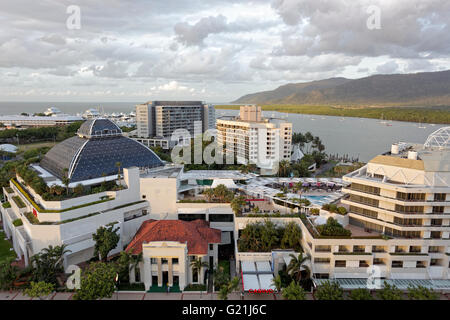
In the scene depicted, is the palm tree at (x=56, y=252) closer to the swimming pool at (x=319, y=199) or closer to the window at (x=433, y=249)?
the swimming pool at (x=319, y=199)

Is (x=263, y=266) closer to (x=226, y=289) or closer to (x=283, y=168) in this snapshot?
(x=226, y=289)

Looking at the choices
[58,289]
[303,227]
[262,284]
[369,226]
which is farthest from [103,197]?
[369,226]

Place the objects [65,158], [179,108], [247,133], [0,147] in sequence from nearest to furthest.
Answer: [65,158] < [247,133] < [0,147] < [179,108]

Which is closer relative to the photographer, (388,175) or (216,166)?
(388,175)

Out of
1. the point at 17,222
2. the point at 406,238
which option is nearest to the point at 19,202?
the point at 17,222

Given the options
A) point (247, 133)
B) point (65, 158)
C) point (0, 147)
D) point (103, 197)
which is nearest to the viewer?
point (103, 197)

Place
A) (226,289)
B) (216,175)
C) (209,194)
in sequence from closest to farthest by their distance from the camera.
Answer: (226,289) → (209,194) → (216,175)

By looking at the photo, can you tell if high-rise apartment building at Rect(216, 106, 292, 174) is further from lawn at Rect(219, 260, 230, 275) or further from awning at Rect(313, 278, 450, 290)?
awning at Rect(313, 278, 450, 290)

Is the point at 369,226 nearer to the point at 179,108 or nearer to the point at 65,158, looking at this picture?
the point at 65,158
